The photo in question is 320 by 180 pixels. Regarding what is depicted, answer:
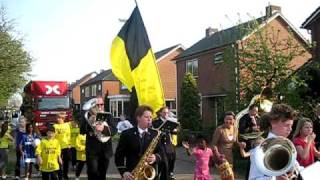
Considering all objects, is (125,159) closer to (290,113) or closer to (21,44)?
(290,113)

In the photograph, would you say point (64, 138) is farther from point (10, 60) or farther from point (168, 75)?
point (168, 75)

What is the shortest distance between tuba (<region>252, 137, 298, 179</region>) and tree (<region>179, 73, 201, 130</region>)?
26.3 m

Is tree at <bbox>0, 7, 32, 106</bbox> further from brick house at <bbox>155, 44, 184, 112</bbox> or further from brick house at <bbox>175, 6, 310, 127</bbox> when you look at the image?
brick house at <bbox>155, 44, 184, 112</bbox>

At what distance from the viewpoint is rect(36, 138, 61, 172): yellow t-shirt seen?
10.5 meters

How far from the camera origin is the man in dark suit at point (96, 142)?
902 cm

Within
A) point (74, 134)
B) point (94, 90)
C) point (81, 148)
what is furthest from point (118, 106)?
point (81, 148)

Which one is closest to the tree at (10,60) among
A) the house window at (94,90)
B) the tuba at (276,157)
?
the tuba at (276,157)

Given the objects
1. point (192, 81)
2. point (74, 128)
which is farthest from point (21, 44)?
point (74, 128)

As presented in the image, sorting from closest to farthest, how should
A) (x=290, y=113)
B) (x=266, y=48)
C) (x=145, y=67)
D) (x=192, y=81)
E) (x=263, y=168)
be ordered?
1. (x=263, y=168)
2. (x=290, y=113)
3. (x=145, y=67)
4. (x=266, y=48)
5. (x=192, y=81)

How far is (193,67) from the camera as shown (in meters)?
36.2

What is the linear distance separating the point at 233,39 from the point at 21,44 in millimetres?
12996

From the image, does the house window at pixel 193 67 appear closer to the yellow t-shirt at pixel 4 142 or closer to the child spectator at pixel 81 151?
the yellow t-shirt at pixel 4 142

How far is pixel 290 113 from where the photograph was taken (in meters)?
3.96

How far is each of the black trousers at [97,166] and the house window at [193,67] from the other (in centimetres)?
2688
